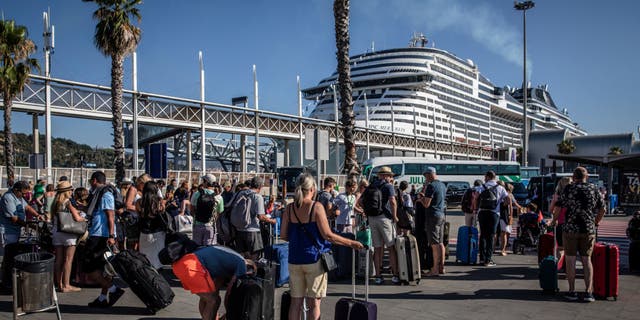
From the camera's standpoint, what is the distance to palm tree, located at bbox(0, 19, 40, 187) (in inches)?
758

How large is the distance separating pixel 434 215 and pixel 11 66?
1857 cm

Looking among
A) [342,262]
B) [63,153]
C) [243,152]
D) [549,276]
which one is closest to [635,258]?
[549,276]

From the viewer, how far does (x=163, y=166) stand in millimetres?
13703

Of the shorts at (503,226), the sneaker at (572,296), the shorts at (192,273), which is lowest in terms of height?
the sneaker at (572,296)

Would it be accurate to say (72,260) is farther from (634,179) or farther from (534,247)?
(634,179)

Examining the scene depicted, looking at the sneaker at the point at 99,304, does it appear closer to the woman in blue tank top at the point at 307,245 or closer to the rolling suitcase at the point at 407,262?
the woman in blue tank top at the point at 307,245

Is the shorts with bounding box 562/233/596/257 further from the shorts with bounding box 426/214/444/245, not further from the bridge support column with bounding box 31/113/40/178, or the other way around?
the bridge support column with bounding box 31/113/40/178

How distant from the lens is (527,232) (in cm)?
1155

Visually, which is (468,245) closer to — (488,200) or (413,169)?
(488,200)

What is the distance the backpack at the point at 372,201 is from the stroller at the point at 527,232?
17.5ft

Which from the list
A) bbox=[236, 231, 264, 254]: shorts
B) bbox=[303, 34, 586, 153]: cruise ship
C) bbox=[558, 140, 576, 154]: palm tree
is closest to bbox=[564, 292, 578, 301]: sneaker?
bbox=[236, 231, 264, 254]: shorts

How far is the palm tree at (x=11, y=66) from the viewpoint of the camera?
19.3 meters

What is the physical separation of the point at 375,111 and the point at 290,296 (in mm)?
55137

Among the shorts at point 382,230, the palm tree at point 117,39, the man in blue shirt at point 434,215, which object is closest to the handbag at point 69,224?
the shorts at point 382,230
